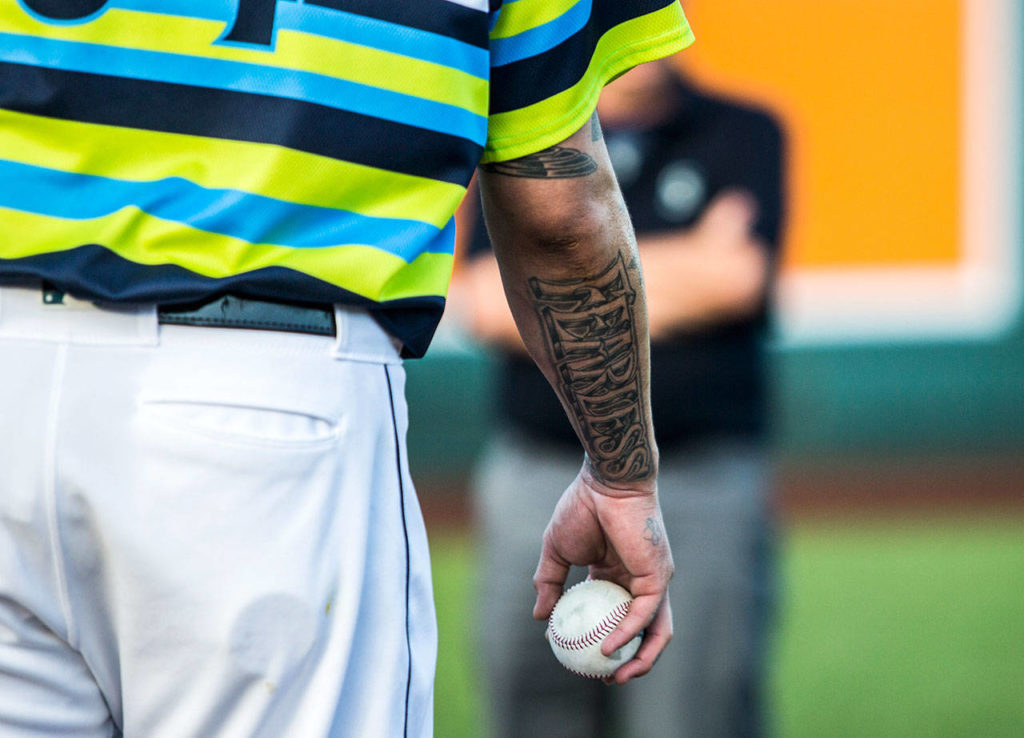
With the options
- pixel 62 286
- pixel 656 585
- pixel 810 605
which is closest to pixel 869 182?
pixel 810 605

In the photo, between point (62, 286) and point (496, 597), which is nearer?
point (62, 286)

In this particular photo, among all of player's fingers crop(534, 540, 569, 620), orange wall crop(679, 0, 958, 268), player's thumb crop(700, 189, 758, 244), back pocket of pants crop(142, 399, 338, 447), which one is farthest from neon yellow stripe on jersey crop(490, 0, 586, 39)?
orange wall crop(679, 0, 958, 268)

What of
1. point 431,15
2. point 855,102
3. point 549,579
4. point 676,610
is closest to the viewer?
point 431,15

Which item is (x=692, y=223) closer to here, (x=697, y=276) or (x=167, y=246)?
(x=697, y=276)

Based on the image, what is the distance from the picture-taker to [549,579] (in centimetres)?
204

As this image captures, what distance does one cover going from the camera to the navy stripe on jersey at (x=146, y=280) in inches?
55.0

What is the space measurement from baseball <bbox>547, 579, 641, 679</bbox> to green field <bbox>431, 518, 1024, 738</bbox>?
2.26 metres

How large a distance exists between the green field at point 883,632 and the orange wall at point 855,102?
2.47 metres

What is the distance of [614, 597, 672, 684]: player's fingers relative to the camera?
1.90m

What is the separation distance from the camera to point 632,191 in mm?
3672

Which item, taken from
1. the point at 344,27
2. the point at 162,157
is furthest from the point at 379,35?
the point at 162,157

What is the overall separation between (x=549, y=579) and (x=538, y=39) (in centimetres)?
86

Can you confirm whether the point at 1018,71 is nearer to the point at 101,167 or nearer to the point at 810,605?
the point at 810,605

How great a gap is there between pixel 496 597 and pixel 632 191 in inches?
47.2
